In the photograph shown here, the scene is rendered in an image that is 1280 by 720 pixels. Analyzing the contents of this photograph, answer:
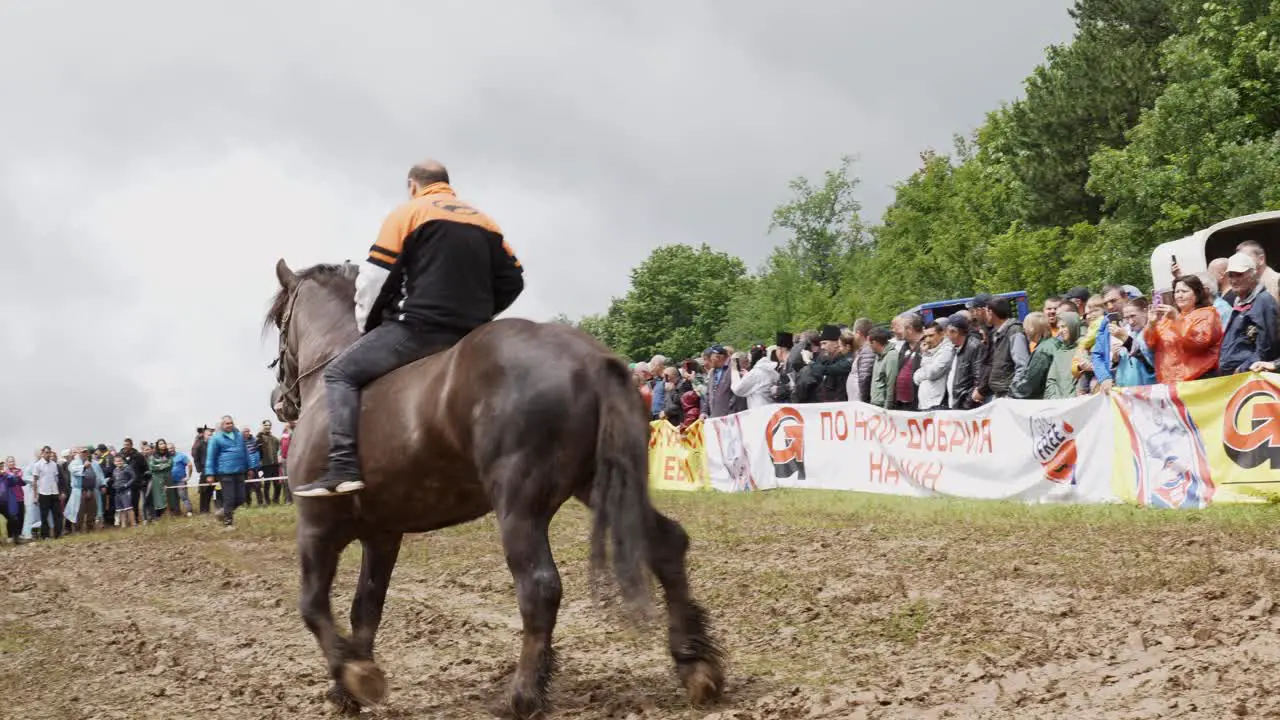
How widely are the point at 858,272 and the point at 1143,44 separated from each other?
29.6m

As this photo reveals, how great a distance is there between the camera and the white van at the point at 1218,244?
20188 millimetres

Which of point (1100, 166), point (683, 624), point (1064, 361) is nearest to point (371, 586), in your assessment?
point (683, 624)

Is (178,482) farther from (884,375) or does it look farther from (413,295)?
(413,295)

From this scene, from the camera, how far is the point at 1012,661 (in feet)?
20.9

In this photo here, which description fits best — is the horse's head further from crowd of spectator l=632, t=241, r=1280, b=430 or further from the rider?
crowd of spectator l=632, t=241, r=1280, b=430

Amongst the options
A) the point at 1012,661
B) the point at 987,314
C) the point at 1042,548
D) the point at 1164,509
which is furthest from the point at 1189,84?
the point at 1012,661

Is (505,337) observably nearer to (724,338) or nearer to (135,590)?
(135,590)

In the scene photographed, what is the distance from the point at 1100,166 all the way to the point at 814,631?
37505 millimetres

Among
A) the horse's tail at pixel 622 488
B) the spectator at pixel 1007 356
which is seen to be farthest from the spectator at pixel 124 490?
the horse's tail at pixel 622 488

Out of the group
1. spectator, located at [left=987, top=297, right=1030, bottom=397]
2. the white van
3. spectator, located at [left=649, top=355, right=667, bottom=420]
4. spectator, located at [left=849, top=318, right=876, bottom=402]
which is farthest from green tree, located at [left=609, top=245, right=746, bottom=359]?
spectator, located at [left=987, top=297, right=1030, bottom=397]

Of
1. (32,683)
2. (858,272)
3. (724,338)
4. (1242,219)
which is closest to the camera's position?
(32,683)

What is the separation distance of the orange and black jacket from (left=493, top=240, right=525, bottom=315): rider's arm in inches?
1.2

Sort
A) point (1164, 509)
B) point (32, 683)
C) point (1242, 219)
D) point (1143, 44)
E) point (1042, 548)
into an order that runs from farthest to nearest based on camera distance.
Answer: point (1143, 44), point (1242, 219), point (1164, 509), point (1042, 548), point (32, 683)

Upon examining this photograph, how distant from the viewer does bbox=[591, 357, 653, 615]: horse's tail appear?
579 centimetres
